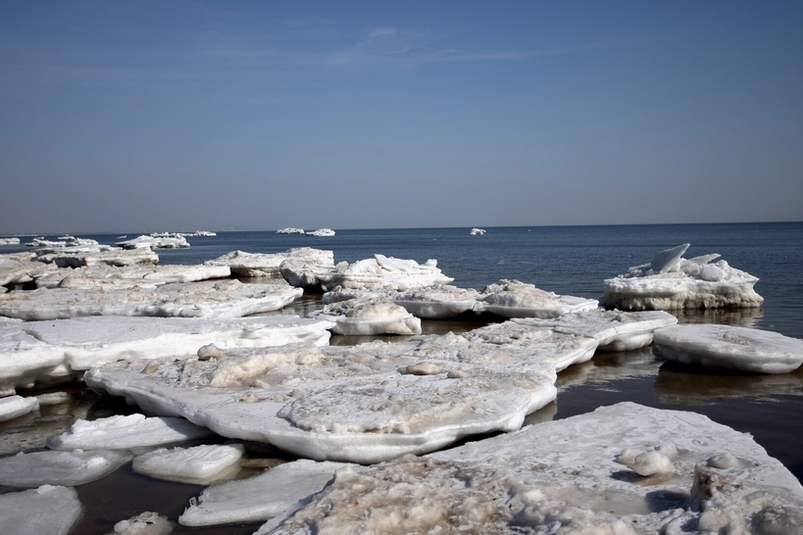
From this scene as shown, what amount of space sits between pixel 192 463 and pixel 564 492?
285 cm

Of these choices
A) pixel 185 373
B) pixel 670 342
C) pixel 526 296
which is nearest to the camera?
pixel 185 373

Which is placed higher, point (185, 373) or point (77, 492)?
point (185, 373)

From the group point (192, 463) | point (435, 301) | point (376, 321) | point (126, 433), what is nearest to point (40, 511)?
point (192, 463)

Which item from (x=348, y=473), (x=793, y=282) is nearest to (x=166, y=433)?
(x=348, y=473)

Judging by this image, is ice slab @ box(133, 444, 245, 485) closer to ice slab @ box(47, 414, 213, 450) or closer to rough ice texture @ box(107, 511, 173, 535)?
ice slab @ box(47, 414, 213, 450)

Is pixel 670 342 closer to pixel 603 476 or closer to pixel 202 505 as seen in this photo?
pixel 603 476

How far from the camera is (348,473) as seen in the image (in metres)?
3.85

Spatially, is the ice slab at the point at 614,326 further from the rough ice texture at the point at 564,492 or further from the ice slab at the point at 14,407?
the ice slab at the point at 14,407

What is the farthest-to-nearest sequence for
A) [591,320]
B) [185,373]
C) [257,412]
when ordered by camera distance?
[591,320] < [185,373] < [257,412]

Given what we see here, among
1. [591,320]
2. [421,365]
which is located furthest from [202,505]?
[591,320]

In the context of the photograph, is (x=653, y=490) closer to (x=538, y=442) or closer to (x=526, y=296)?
(x=538, y=442)

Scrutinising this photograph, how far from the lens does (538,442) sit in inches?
189

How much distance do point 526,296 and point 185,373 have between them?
285 inches

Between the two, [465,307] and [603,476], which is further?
[465,307]
